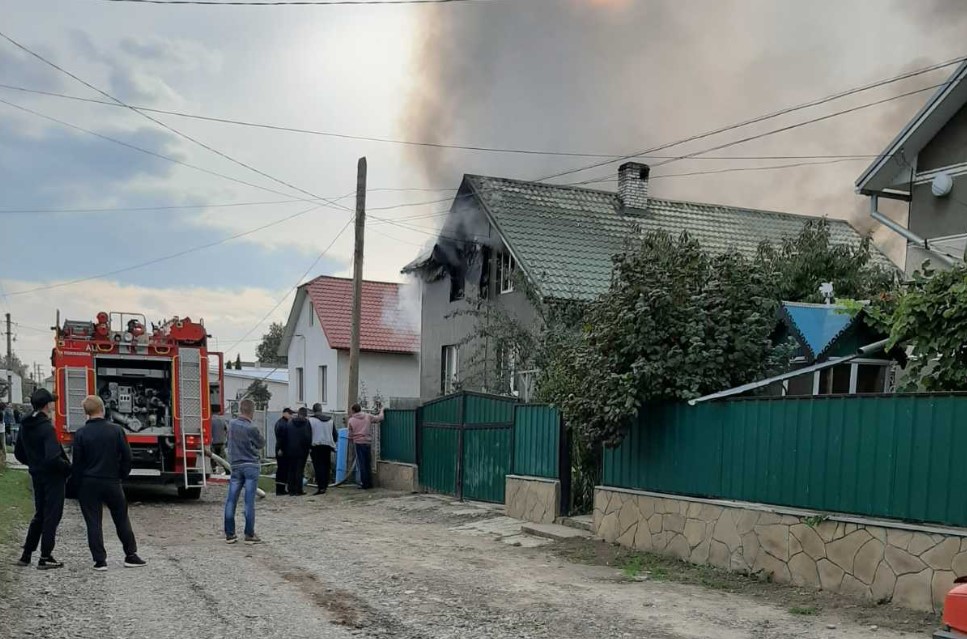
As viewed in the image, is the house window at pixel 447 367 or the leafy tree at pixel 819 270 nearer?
the leafy tree at pixel 819 270

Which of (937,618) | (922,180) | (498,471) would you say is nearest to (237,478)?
(498,471)

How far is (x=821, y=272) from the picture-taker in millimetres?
15492

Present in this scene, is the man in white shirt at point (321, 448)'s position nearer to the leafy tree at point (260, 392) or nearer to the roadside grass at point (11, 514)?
the roadside grass at point (11, 514)

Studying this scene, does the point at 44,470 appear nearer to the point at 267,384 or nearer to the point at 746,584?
the point at 746,584

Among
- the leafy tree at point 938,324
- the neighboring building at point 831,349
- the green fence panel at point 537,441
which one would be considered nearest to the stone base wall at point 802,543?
the green fence panel at point 537,441

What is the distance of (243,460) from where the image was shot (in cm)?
1005

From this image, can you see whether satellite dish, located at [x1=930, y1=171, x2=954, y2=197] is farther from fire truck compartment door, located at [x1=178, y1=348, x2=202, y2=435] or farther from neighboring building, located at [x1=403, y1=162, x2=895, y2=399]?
fire truck compartment door, located at [x1=178, y1=348, x2=202, y2=435]

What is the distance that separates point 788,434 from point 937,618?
2.16 metres

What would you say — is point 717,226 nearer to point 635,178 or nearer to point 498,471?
point 635,178

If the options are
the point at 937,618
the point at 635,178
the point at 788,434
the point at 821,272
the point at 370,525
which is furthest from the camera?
the point at 635,178

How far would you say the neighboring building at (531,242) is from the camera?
59.8 feet

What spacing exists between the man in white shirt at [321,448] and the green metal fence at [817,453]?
8.38 meters

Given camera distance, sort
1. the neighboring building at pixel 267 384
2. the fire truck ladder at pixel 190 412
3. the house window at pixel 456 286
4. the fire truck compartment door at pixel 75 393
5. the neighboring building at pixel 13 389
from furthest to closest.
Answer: the neighboring building at pixel 267 384 < the neighboring building at pixel 13 389 < the house window at pixel 456 286 < the fire truck ladder at pixel 190 412 < the fire truck compartment door at pixel 75 393

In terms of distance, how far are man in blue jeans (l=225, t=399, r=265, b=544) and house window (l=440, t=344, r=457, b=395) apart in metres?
12.7
